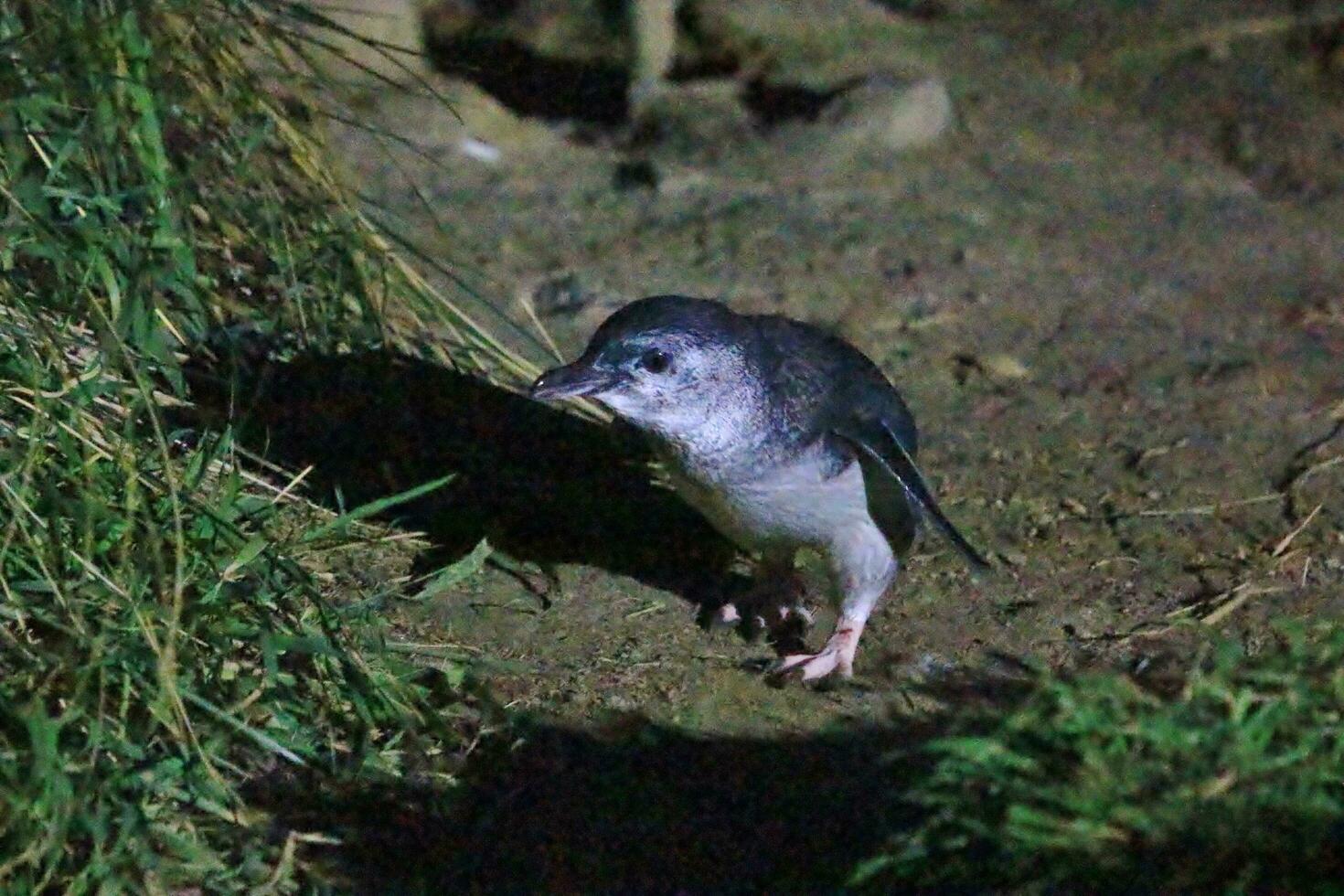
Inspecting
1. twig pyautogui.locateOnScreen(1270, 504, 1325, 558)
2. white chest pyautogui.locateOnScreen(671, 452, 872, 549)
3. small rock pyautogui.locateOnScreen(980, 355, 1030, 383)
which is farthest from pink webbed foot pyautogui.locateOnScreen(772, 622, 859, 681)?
small rock pyautogui.locateOnScreen(980, 355, 1030, 383)

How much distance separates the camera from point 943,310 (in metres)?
5.52

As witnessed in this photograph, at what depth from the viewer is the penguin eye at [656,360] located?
12.3 feet

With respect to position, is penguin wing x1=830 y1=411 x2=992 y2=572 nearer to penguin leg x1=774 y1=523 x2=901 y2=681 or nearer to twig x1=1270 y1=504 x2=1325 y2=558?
penguin leg x1=774 y1=523 x2=901 y2=681

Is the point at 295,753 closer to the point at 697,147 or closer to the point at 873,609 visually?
the point at 873,609

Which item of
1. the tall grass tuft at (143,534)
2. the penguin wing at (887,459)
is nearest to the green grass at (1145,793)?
the penguin wing at (887,459)

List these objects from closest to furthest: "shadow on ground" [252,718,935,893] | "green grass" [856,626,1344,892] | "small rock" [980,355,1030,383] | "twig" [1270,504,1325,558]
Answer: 1. "green grass" [856,626,1344,892]
2. "shadow on ground" [252,718,935,893]
3. "twig" [1270,504,1325,558]
4. "small rock" [980,355,1030,383]

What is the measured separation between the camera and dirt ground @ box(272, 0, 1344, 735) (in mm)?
4047

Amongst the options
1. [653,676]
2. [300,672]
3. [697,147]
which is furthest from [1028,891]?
[697,147]

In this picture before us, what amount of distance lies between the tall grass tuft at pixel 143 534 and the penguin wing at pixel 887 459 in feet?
3.21

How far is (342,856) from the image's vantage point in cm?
321

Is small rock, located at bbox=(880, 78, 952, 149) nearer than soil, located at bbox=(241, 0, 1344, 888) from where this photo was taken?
No

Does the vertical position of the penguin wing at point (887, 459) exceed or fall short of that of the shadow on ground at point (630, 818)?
it exceeds it

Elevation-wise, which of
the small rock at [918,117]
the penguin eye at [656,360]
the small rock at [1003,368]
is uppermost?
the penguin eye at [656,360]

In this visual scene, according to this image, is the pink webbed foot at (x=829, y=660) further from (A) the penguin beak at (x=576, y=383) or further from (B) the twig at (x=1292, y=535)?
(B) the twig at (x=1292, y=535)
